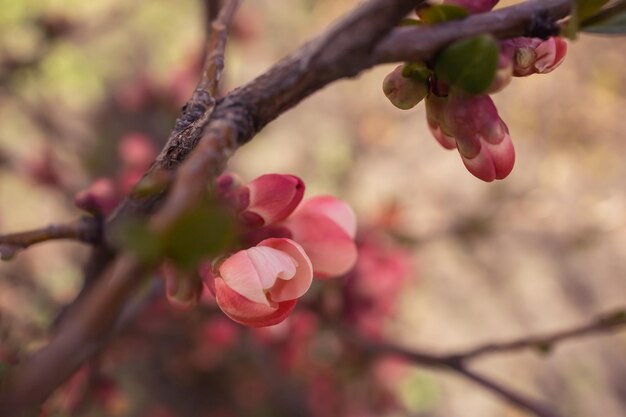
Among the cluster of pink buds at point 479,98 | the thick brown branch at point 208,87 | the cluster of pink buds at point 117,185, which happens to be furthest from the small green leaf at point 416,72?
the cluster of pink buds at point 117,185

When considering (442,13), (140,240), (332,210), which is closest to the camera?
(140,240)

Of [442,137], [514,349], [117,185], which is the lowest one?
[514,349]

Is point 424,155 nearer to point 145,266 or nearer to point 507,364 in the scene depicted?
point 507,364

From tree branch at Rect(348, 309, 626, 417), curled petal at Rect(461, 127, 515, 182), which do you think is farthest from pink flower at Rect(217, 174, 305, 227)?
tree branch at Rect(348, 309, 626, 417)

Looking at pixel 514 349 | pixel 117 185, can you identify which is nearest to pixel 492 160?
pixel 514 349

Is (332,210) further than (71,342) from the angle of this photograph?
Yes

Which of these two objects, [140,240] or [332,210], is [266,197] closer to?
[332,210]

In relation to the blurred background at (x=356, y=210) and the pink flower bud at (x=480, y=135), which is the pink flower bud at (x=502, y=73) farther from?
the blurred background at (x=356, y=210)
